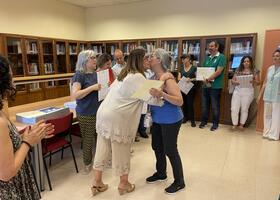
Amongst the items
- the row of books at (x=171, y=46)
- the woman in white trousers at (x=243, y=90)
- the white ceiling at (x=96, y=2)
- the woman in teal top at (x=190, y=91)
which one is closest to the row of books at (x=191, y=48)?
the row of books at (x=171, y=46)

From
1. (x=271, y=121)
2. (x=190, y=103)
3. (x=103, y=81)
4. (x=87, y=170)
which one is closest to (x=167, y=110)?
(x=103, y=81)

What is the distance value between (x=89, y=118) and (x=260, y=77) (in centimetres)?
328

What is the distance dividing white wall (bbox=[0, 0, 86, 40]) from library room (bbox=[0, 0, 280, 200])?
0.02 meters

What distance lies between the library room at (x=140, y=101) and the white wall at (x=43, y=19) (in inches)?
1.0

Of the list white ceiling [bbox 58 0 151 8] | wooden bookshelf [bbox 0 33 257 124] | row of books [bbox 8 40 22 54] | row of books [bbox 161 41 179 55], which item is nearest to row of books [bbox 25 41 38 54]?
wooden bookshelf [bbox 0 33 257 124]

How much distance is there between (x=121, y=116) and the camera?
2199 millimetres

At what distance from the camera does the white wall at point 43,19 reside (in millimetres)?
4996

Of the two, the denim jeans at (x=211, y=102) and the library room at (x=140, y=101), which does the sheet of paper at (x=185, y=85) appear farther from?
the denim jeans at (x=211, y=102)

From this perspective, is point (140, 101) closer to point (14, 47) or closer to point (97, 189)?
point (97, 189)

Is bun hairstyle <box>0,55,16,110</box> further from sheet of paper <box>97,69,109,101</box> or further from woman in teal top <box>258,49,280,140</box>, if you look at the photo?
woman in teal top <box>258,49,280,140</box>

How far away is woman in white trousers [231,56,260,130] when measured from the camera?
14.3 feet

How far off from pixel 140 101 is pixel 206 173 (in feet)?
4.49

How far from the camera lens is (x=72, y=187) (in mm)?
2646

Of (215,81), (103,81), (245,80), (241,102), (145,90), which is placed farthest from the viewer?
(215,81)
